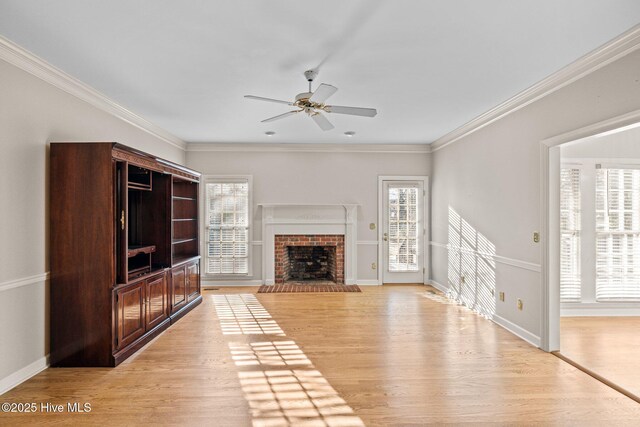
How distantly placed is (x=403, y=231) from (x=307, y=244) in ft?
6.22

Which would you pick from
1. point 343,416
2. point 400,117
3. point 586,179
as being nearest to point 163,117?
point 400,117

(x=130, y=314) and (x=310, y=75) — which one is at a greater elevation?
(x=310, y=75)

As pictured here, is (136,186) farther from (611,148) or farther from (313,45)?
(611,148)

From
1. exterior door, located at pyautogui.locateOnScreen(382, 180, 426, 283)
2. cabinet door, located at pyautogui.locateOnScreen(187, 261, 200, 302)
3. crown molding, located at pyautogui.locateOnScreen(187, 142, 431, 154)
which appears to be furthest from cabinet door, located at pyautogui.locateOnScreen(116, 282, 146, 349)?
exterior door, located at pyautogui.locateOnScreen(382, 180, 426, 283)

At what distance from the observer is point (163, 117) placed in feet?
16.1

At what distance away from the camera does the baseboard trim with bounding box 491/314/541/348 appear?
3764 mm

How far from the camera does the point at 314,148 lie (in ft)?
22.3

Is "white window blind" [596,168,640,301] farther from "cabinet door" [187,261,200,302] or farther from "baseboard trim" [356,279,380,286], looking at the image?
"cabinet door" [187,261,200,302]

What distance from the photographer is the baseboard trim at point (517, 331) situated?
3764mm

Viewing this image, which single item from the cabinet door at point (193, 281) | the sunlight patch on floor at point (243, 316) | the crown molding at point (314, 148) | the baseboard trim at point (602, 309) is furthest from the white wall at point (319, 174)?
the baseboard trim at point (602, 309)

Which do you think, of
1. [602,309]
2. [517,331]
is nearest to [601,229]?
[602,309]

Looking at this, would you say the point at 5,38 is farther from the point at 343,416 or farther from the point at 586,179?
the point at 586,179

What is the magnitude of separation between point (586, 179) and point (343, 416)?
4563mm

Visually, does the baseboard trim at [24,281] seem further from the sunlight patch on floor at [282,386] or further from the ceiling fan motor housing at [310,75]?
the ceiling fan motor housing at [310,75]
